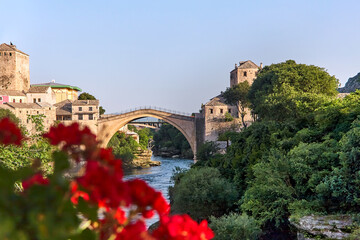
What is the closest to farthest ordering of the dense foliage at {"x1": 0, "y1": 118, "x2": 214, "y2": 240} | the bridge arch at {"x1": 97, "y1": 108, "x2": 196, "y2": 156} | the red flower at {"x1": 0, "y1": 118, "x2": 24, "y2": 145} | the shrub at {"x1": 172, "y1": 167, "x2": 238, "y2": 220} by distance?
1. the dense foliage at {"x1": 0, "y1": 118, "x2": 214, "y2": 240}
2. the red flower at {"x1": 0, "y1": 118, "x2": 24, "y2": 145}
3. the shrub at {"x1": 172, "y1": 167, "x2": 238, "y2": 220}
4. the bridge arch at {"x1": 97, "y1": 108, "x2": 196, "y2": 156}

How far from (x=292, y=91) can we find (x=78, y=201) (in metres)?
26.9

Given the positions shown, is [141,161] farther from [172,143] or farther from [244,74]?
[244,74]

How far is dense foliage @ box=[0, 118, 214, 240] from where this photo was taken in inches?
49.3

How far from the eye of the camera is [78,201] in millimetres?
1745

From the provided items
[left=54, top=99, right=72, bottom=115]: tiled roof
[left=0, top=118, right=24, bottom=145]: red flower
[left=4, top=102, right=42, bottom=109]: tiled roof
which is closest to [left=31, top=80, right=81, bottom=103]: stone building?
[left=54, top=99, right=72, bottom=115]: tiled roof

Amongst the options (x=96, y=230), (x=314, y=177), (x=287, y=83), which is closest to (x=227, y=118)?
(x=287, y=83)

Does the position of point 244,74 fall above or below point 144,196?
above

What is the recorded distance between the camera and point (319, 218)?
1236 centimetres

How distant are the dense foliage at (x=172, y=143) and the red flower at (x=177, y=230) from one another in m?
57.0

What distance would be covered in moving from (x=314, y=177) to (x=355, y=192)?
2.04 meters

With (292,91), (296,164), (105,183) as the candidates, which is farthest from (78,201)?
(292,91)

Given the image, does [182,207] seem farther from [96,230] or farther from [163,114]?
[163,114]

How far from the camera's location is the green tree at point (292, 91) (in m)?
24.2

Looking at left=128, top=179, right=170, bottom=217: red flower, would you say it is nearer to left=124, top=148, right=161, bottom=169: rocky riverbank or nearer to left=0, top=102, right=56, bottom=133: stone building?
left=0, top=102, right=56, bottom=133: stone building
